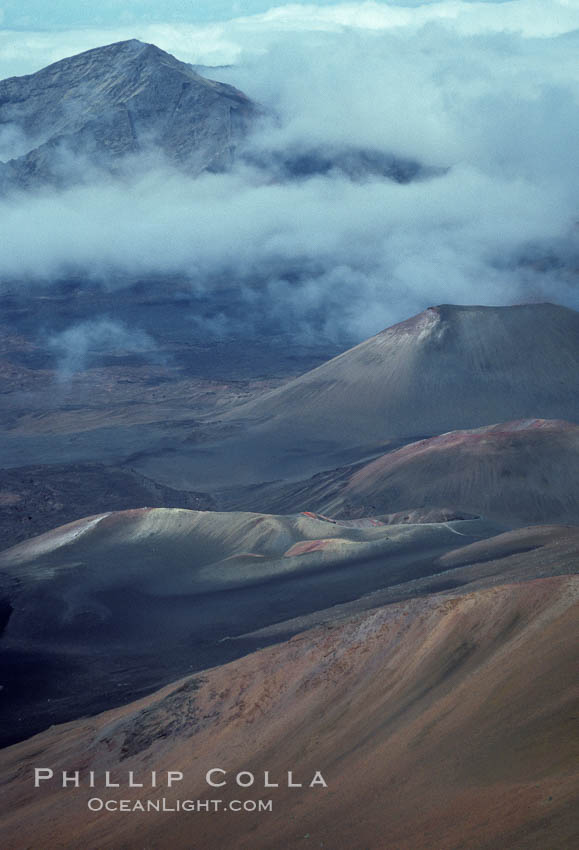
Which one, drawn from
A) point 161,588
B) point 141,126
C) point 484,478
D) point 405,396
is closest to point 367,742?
point 161,588

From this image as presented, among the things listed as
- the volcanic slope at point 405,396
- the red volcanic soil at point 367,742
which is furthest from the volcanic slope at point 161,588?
the volcanic slope at point 405,396

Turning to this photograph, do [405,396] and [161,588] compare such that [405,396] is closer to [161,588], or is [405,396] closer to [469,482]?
[469,482]

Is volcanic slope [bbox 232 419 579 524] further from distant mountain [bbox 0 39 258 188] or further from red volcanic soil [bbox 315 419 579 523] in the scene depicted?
distant mountain [bbox 0 39 258 188]

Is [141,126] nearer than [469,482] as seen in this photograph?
No

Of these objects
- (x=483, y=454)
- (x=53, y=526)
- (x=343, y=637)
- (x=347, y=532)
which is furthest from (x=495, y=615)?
(x=53, y=526)

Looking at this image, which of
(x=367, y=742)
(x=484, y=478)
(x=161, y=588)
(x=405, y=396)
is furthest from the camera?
(x=405, y=396)

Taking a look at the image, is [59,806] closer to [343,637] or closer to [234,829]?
[234,829]

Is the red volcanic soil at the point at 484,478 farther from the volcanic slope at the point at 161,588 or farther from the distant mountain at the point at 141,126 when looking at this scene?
the distant mountain at the point at 141,126
